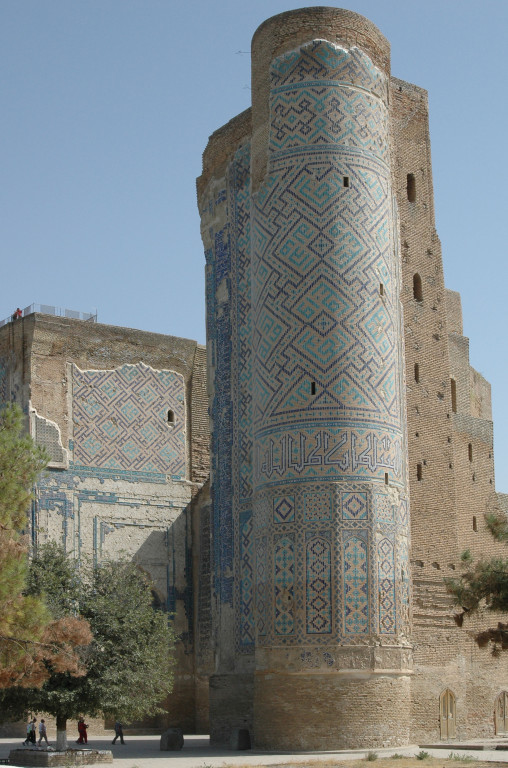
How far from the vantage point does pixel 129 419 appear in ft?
75.8

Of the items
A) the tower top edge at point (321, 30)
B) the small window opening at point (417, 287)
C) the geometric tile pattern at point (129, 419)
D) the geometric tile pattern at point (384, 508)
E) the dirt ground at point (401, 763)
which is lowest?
the dirt ground at point (401, 763)

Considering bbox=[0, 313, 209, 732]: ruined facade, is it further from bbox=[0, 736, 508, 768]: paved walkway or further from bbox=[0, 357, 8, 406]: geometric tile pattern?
bbox=[0, 736, 508, 768]: paved walkway

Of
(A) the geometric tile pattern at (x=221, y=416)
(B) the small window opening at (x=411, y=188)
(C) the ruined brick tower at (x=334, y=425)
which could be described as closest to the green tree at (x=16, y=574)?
(C) the ruined brick tower at (x=334, y=425)

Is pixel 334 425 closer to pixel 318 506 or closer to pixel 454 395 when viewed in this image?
pixel 318 506

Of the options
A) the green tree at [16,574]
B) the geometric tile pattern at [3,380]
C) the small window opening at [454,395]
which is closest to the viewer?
the green tree at [16,574]

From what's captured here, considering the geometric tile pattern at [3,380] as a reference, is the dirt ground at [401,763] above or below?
below

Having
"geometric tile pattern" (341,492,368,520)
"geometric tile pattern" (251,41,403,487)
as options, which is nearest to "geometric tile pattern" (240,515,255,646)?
"geometric tile pattern" (251,41,403,487)

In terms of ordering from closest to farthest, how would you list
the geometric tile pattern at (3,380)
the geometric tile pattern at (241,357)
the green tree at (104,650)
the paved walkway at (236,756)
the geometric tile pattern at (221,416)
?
the paved walkway at (236,756), the green tree at (104,650), the geometric tile pattern at (241,357), the geometric tile pattern at (221,416), the geometric tile pattern at (3,380)

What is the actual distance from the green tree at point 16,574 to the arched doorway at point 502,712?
29.5 feet

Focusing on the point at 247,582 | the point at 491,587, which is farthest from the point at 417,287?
the point at 491,587

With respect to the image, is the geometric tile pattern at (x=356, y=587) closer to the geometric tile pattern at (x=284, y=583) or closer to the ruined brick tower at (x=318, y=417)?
the ruined brick tower at (x=318, y=417)

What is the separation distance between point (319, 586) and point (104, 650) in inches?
115

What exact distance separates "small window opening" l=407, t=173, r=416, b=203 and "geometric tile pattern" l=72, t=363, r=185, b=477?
269 inches

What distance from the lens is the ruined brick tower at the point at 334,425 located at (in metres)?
15.8
